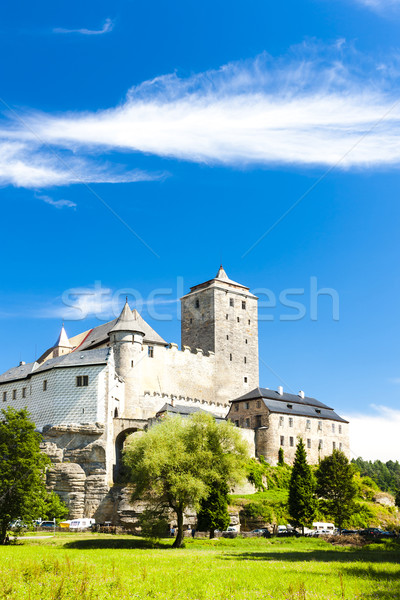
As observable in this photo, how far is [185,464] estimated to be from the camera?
132 feet

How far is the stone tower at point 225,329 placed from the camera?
83.2 meters

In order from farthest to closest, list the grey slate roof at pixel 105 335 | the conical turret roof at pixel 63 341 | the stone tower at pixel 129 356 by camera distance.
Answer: the conical turret roof at pixel 63 341 → the grey slate roof at pixel 105 335 → the stone tower at pixel 129 356

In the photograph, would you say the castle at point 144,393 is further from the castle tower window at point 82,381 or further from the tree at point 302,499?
the tree at point 302,499

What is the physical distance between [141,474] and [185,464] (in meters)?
3.01

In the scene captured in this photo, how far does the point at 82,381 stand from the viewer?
198 ft

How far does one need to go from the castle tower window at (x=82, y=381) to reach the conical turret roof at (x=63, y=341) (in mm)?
30968

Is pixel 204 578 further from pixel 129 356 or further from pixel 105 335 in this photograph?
pixel 105 335

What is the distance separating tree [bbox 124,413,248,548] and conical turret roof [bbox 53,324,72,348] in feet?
163

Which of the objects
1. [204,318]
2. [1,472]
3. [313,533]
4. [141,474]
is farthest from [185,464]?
[204,318]

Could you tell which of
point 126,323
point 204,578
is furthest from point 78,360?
point 204,578

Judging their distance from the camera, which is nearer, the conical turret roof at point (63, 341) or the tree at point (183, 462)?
the tree at point (183, 462)

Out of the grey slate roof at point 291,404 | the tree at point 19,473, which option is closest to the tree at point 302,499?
the grey slate roof at point 291,404

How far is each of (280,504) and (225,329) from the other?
106 ft

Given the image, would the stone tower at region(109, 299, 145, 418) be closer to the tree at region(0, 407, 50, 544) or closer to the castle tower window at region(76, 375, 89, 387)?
the castle tower window at region(76, 375, 89, 387)
